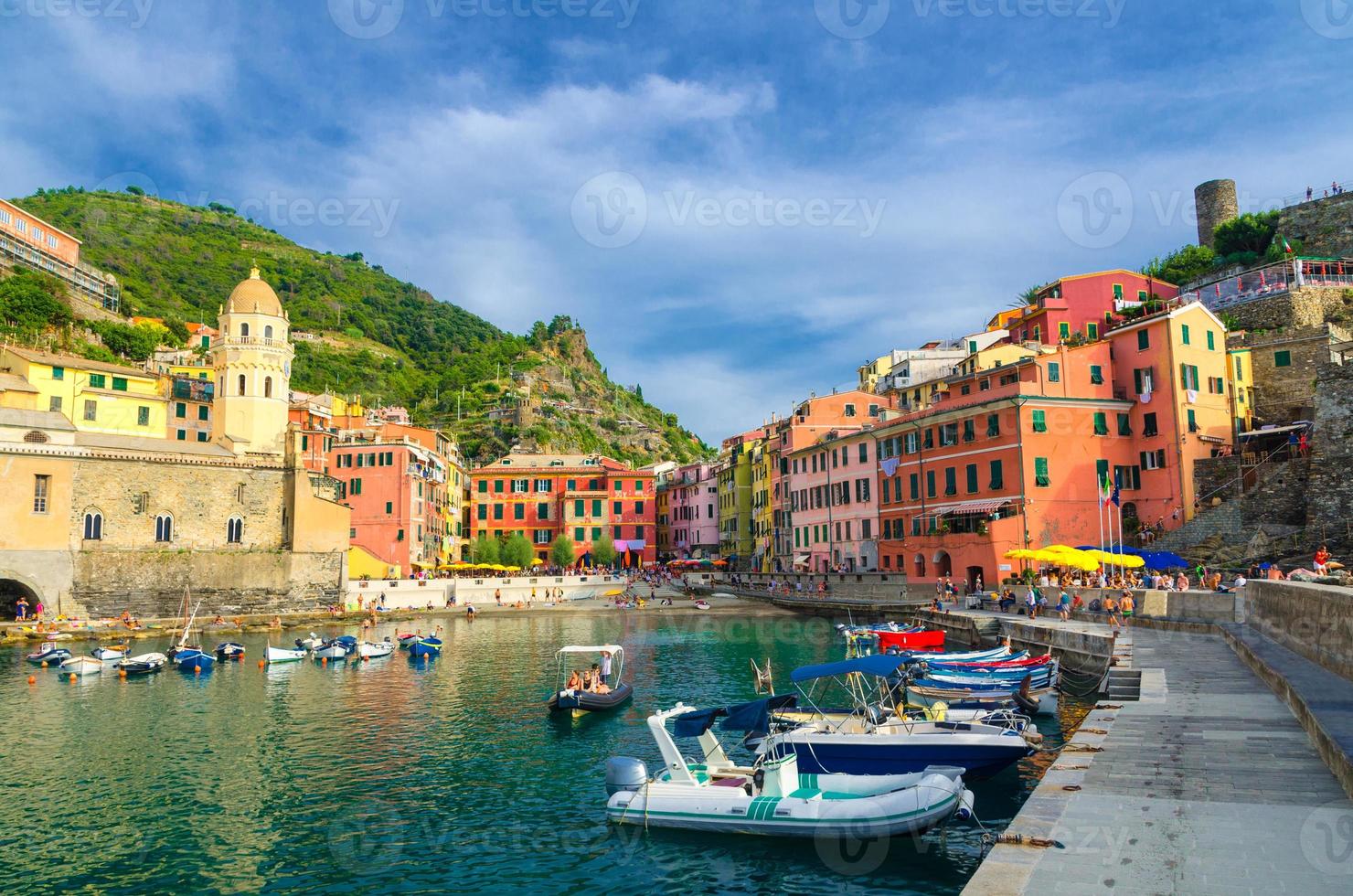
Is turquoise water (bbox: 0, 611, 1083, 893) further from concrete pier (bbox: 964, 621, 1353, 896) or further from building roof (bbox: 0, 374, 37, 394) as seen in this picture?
building roof (bbox: 0, 374, 37, 394)

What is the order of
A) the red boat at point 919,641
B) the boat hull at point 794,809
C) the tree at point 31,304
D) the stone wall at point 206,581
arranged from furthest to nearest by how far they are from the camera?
the tree at point 31,304 → the stone wall at point 206,581 → the red boat at point 919,641 → the boat hull at point 794,809

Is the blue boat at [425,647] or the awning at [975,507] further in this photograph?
the awning at [975,507]

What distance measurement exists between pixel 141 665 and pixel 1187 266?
7824 cm

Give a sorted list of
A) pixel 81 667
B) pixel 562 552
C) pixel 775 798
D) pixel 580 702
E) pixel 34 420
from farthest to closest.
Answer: pixel 562 552, pixel 34 420, pixel 81 667, pixel 580 702, pixel 775 798

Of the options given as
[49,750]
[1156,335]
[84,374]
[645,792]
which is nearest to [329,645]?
[49,750]

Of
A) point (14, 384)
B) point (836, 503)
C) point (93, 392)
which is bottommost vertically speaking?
point (836, 503)

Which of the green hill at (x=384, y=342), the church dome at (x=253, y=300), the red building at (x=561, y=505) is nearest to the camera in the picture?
the church dome at (x=253, y=300)

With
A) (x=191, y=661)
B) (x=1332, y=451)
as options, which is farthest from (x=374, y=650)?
(x=1332, y=451)

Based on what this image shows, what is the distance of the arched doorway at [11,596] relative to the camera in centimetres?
5147

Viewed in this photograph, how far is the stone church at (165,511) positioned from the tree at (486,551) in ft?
55.6

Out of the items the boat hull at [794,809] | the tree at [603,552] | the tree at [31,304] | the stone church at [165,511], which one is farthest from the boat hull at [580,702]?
the tree at [31,304]

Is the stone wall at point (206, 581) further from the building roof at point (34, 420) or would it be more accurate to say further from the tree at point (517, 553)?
the tree at point (517, 553)

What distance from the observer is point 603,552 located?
86438 millimetres

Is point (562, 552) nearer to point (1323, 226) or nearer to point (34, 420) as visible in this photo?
point (34, 420)
